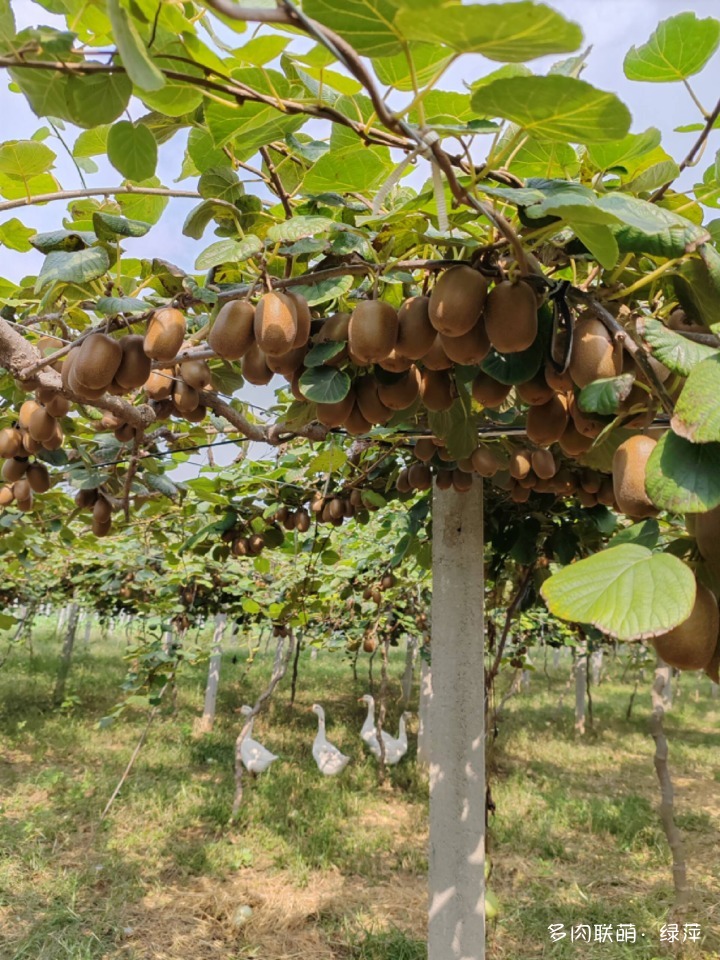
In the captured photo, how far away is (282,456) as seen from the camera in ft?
7.99

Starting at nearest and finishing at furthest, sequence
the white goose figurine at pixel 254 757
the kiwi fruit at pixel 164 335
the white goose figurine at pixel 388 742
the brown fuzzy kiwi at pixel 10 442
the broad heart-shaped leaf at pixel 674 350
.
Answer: the broad heart-shaped leaf at pixel 674 350, the kiwi fruit at pixel 164 335, the brown fuzzy kiwi at pixel 10 442, the white goose figurine at pixel 254 757, the white goose figurine at pixel 388 742

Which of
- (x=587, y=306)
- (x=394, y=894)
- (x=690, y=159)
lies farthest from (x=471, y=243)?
(x=394, y=894)

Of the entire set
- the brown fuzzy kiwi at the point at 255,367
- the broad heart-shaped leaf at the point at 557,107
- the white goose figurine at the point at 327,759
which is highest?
the broad heart-shaped leaf at the point at 557,107

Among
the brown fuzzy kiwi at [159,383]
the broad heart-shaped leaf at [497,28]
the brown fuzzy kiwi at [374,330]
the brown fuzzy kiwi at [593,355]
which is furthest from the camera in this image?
the brown fuzzy kiwi at [159,383]

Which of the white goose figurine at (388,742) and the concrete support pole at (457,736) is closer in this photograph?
the concrete support pole at (457,736)

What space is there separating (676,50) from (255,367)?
62cm

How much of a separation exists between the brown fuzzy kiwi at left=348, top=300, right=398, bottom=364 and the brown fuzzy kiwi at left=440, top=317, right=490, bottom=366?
7 centimetres

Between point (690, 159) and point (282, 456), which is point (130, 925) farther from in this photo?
point (690, 159)

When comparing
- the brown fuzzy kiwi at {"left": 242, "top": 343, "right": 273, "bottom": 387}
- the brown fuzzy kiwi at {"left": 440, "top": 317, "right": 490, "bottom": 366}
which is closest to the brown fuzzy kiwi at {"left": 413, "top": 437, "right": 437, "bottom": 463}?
the brown fuzzy kiwi at {"left": 242, "top": 343, "right": 273, "bottom": 387}

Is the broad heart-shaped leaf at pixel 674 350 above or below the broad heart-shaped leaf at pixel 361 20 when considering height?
below

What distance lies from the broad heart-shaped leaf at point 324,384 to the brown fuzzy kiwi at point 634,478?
0.37 meters

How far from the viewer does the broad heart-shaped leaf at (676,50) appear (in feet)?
2.30

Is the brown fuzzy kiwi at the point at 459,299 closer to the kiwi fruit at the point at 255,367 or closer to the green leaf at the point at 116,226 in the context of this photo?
the kiwi fruit at the point at 255,367

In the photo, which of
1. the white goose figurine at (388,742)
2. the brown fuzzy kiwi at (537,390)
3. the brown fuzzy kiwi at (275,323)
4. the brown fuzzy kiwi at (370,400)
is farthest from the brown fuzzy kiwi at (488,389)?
the white goose figurine at (388,742)
